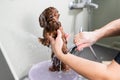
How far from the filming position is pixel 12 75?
1033mm

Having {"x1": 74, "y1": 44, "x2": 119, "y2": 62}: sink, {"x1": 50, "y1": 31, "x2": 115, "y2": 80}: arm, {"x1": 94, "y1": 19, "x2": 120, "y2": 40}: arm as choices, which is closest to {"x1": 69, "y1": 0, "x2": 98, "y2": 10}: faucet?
{"x1": 74, "y1": 44, "x2": 119, "y2": 62}: sink

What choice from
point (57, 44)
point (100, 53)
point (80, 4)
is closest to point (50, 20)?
point (57, 44)

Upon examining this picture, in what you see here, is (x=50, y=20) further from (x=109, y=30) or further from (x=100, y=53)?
(x=100, y=53)

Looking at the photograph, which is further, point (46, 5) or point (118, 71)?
point (46, 5)

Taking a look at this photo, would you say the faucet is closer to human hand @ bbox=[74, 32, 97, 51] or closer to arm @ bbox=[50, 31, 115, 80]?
human hand @ bbox=[74, 32, 97, 51]

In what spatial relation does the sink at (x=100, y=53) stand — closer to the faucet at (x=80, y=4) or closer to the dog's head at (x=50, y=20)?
the faucet at (x=80, y=4)

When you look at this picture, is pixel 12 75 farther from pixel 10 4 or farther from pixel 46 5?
pixel 46 5

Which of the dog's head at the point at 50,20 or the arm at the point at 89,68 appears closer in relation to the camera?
the arm at the point at 89,68

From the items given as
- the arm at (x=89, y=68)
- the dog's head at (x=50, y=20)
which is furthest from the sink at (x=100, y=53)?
the arm at (x=89, y=68)

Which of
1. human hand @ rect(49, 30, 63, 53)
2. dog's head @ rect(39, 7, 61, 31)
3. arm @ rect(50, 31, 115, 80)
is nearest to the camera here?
arm @ rect(50, 31, 115, 80)

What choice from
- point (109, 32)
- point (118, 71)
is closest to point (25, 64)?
point (109, 32)

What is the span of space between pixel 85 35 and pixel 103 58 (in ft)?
1.64

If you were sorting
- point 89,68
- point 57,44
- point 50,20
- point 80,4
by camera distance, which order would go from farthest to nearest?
point 80,4 < point 50,20 < point 57,44 < point 89,68

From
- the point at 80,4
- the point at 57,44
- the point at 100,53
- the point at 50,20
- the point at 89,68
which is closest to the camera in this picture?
the point at 89,68
